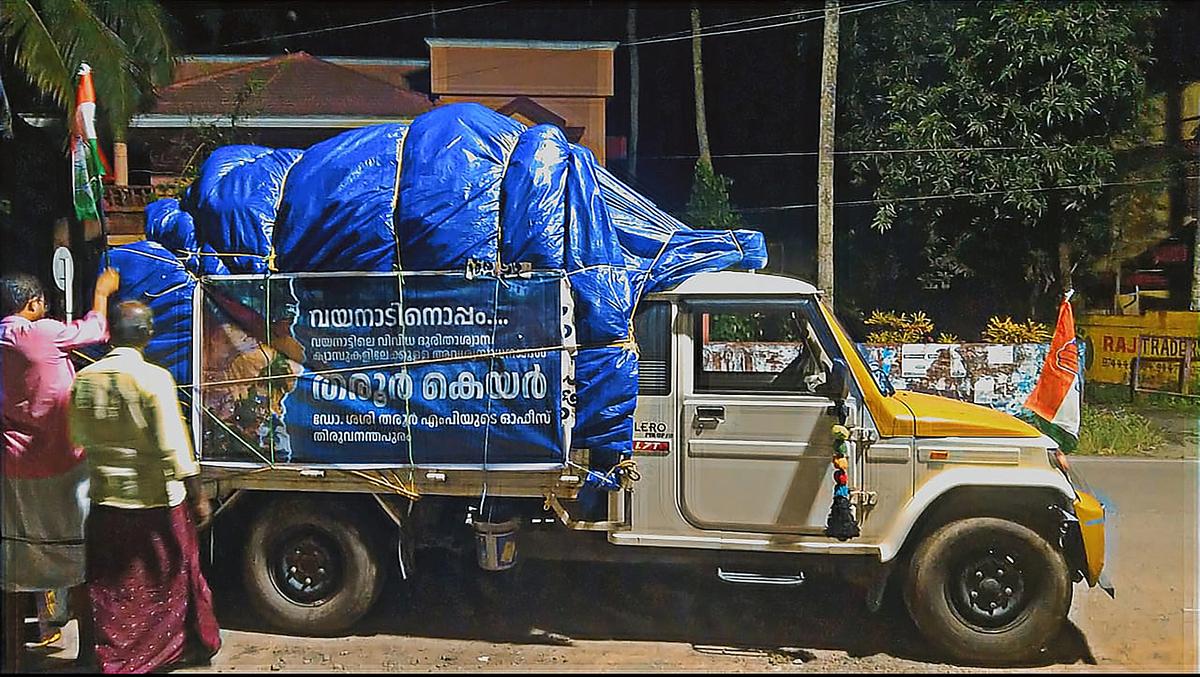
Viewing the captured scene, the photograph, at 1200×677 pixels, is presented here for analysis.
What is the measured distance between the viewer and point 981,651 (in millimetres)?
5363

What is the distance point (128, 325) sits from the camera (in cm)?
512

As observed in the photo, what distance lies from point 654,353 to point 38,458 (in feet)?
10.8

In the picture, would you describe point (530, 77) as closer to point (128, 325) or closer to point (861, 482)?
point (128, 325)

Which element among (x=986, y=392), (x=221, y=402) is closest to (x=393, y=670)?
(x=221, y=402)

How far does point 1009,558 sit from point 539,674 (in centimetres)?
254

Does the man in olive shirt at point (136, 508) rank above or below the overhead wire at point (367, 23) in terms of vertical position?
below

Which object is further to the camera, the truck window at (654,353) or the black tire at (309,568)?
the black tire at (309,568)

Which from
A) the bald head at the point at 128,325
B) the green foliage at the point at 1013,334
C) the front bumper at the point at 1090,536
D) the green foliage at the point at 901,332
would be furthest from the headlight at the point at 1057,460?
the green foliage at the point at 901,332

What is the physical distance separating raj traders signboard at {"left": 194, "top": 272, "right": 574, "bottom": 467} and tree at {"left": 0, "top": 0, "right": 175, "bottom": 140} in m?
3.94

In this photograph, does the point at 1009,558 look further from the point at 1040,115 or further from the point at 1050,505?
the point at 1040,115

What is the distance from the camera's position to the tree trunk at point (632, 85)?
18.8 m

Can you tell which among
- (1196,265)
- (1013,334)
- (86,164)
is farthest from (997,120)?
(86,164)

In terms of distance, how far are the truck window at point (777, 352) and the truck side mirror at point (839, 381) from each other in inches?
2.2

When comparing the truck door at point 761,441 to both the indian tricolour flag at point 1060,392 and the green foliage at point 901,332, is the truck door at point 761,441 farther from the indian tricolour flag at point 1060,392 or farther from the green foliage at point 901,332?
the green foliage at point 901,332
